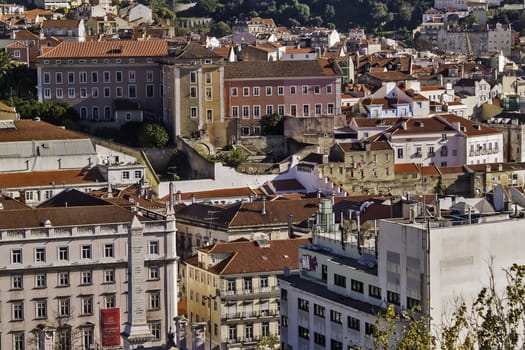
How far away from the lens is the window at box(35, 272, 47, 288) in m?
54.4

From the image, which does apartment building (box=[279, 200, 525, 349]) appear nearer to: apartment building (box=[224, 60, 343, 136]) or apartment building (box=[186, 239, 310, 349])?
apartment building (box=[186, 239, 310, 349])

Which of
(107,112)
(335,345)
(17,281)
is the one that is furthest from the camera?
(107,112)

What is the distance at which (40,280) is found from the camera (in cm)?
5450

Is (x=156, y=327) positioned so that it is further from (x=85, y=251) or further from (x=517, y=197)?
(x=517, y=197)

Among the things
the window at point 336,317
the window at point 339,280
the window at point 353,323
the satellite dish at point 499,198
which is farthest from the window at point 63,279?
the window at point 353,323

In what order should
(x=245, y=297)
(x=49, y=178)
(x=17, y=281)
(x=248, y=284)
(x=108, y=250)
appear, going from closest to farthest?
1. (x=17, y=281)
2. (x=108, y=250)
3. (x=245, y=297)
4. (x=248, y=284)
5. (x=49, y=178)

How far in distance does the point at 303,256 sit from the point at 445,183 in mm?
41664

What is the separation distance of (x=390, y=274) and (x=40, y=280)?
19423 mm

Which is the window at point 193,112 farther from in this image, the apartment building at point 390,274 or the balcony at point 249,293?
the apartment building at point 390,274

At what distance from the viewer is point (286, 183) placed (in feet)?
267

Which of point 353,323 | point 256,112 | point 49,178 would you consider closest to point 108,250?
point 353,323

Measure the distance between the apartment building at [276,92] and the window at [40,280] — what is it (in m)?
35.1

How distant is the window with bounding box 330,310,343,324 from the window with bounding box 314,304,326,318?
43cm

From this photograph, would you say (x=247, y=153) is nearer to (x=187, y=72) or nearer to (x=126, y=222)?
(x=187, y=72)
